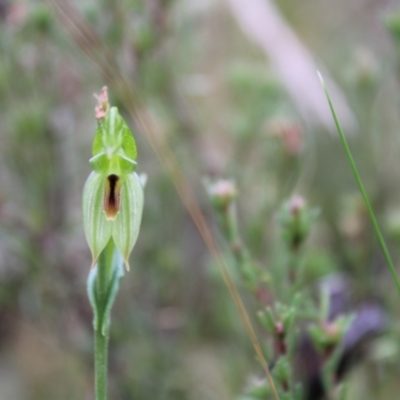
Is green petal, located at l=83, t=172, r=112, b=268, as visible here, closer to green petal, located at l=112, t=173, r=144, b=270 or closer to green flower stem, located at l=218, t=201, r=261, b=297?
green petal, located at l=112, t=173, r=144, b=270

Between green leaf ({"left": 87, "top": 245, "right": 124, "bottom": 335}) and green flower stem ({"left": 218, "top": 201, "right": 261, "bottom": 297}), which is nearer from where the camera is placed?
green leaf ({"left": 87, "top": 245, "right": 124, "bottom": 335})

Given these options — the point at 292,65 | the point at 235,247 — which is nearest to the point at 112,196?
the point at 235,247

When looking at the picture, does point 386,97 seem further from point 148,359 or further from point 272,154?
point 148,359

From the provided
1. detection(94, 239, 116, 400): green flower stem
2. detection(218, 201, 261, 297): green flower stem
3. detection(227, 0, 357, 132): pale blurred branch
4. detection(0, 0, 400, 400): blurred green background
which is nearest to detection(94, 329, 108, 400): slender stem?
detection(94, 239, 116, 400): green flower stem

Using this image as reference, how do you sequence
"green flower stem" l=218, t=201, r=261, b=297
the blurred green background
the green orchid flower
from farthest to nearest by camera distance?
the blurred green background
"green flower stem" l=218, t=201, r=261, b=297
the green orchid flower

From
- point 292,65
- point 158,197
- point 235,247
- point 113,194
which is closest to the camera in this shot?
point 113,194

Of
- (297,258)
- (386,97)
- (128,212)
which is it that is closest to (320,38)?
(386,97)

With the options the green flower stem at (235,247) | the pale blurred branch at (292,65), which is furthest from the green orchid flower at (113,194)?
the pale blurred branch at (292,65)

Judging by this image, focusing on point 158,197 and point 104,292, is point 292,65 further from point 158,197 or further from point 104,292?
point 104,292
